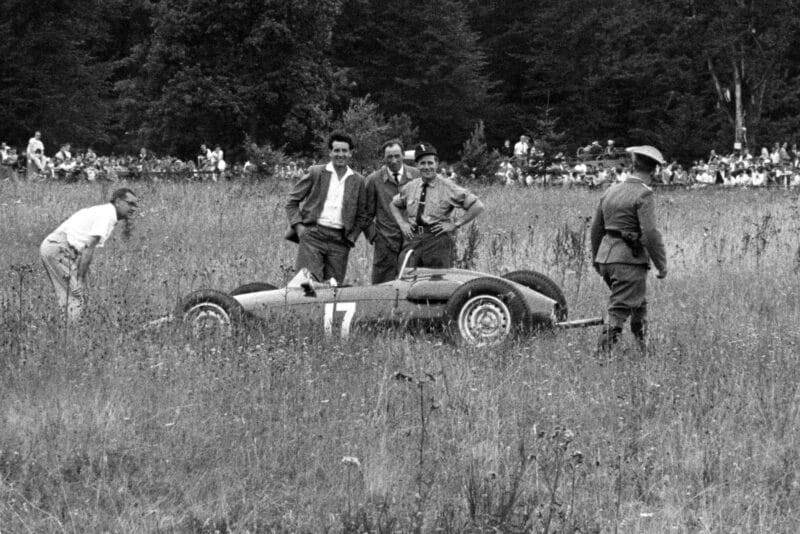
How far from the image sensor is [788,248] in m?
16.9

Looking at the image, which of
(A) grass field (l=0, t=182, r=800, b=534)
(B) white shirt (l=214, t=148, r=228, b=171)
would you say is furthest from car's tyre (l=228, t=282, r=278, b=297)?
(B) white shirt (l=214, t=148, r=228, b=171)

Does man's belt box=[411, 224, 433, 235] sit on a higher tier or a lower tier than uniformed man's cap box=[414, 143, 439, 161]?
lower

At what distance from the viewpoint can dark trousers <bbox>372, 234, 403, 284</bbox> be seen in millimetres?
11836

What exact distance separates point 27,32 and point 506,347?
49.6 m

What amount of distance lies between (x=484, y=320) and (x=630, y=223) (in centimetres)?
132

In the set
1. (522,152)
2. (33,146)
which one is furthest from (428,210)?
(522,152)

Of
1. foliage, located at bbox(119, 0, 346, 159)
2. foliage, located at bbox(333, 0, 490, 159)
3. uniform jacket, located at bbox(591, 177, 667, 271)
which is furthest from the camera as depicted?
foliage, located at bbox(333, 0, 490, 159)

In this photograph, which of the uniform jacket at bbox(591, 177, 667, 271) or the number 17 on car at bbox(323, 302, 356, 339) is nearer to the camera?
the uniform jacket at bbox(591, 177, 667, 271)

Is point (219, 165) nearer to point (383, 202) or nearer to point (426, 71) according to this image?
point (383, 202)

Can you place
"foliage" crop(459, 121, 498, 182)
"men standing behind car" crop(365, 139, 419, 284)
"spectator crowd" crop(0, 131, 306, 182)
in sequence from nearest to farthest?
"men standing behind car" crop(365, 139, 419, 284), "spectator crowd" crop(0, 131, 306, 182), "foliage" crop(459, 121, 498, 182)

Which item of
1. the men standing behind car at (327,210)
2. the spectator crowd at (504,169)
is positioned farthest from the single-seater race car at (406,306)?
the spectator crowd at (504,169)

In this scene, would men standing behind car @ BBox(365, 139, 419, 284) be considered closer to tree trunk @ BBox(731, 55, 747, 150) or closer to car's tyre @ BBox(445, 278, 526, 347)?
car's tyre @ BBox(445, 278, 526, 347)

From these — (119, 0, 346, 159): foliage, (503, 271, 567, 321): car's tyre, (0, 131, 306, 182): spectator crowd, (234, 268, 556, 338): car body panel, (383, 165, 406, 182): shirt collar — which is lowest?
(234, 268, 556, 338): car body panel

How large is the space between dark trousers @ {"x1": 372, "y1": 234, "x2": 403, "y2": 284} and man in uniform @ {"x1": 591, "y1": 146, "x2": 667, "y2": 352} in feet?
7.99
